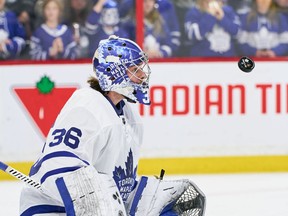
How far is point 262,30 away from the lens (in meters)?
6.11

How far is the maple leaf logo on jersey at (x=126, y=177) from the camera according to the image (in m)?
2.93

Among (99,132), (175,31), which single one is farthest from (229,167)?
(99,132)

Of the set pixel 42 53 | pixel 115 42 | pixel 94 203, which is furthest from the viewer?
pixel 42 53

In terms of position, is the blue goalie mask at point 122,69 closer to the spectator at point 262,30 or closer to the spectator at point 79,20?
the spectator at point 79,20

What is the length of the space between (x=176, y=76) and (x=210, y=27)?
15.8 inches

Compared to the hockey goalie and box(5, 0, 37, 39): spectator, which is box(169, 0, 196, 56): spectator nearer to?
box(5, 0, 37, 39): spectator

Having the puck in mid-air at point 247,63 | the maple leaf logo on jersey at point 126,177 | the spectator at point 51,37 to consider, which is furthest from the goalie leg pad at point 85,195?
the spectator at point 51,37

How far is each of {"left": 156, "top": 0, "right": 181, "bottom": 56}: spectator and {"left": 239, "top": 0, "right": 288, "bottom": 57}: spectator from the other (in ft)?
1.38

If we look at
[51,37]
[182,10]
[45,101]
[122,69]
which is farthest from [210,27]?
[122,69]

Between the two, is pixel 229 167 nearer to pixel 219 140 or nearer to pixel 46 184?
pixel 219 140

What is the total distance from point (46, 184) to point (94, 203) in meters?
0.16

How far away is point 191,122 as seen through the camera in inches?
234

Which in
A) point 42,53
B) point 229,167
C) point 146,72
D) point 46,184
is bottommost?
point 229,167

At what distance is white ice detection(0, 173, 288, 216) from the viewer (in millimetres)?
4547
